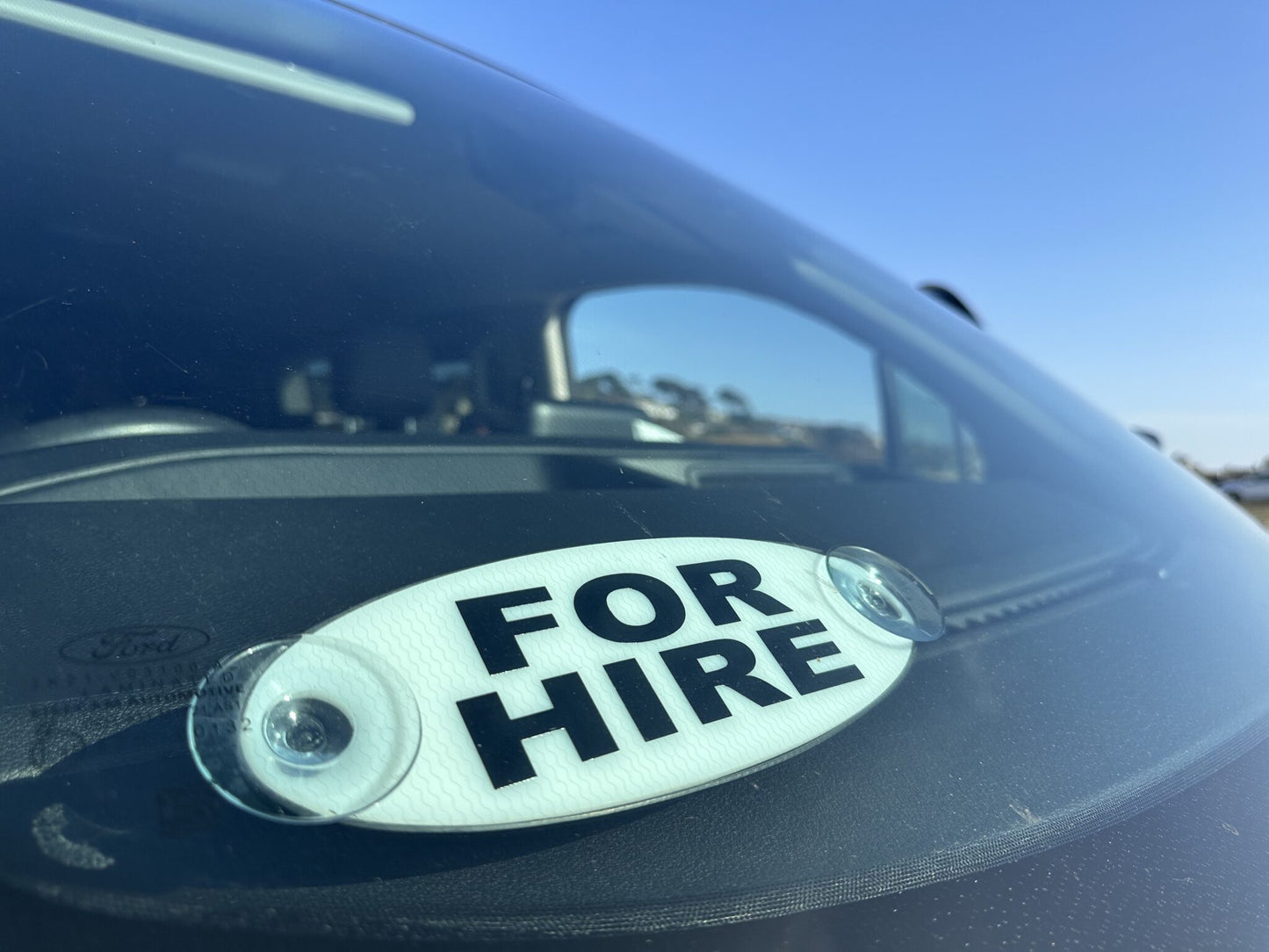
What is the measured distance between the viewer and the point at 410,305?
0.88 metres

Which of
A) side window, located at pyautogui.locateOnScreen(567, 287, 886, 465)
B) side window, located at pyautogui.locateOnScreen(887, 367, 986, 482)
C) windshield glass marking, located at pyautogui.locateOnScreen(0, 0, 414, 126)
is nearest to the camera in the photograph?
windshield glass marking, located at pyautogui.locateOnScreen(0, 0, 414, 126)

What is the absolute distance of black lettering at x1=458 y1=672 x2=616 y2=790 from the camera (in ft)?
1.83

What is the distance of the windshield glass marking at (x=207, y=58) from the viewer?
873 mm

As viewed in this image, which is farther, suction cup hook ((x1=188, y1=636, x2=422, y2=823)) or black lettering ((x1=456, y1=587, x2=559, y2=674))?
black lettering ((x1=456, y1=587, x2=559, y2=674))

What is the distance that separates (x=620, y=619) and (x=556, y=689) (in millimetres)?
92

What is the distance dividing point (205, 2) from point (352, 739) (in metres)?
0.94

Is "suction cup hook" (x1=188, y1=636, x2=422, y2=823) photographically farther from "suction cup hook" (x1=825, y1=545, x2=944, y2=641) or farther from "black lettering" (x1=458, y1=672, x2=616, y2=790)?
"suction cup hook" (x1=825, y1=545, x2=944, y2=641)

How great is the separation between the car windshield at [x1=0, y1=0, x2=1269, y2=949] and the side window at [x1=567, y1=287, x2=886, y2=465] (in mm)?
10

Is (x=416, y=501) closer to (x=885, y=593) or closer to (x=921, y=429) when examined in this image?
(x=885, y=593)

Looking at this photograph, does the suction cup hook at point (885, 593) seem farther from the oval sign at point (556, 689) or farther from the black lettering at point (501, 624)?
the black lettering at point (501, 624)

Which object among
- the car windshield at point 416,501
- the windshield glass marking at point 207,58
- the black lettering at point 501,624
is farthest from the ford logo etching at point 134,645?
the windshield glass marking at point 207,58

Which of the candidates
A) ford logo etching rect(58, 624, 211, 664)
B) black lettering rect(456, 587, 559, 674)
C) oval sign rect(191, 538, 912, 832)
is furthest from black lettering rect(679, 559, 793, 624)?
ford logo etching rect(58, 624, 211, 664)

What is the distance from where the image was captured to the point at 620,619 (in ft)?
2.22

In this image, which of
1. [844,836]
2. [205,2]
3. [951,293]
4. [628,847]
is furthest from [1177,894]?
[951,293]
